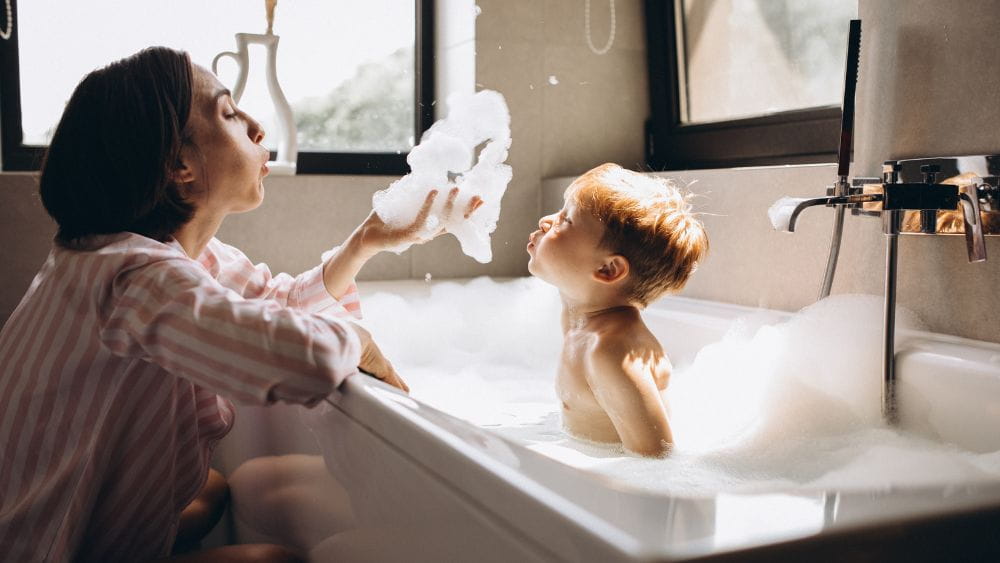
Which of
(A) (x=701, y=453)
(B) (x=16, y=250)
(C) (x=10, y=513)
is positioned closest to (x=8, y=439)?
(C) (x=10, y=513)

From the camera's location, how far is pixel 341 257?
56.4 inches

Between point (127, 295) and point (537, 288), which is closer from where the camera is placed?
point (127, 295)

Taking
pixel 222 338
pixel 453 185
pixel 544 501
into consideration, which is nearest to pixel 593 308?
pixel 453 185

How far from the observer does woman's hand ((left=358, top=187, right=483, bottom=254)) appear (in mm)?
1351

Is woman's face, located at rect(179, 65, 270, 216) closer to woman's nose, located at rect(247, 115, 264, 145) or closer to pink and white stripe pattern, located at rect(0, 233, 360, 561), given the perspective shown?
woman's nose, located at rect(247, 115, 264, 145)

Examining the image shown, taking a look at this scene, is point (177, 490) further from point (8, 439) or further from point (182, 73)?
point (182, 73)

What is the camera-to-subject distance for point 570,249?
1426 mm

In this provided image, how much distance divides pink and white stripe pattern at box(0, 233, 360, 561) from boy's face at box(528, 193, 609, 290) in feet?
1.73

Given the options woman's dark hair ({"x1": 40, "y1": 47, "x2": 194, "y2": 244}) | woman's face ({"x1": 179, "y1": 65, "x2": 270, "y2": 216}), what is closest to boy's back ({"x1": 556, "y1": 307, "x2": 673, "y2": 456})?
woman's face ({"x1": 179, "y1": 65, "x2": 270, "y2": 216})

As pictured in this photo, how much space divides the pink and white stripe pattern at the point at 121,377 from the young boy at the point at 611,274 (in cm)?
47

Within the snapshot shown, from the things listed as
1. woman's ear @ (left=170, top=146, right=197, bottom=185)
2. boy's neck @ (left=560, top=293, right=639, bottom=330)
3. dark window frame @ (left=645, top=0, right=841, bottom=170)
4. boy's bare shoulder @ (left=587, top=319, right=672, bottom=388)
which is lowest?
boy's bare shoulder @ (left=587, top=319, right=672, bottom=388)

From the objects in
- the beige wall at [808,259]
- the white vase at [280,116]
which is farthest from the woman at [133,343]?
the white vase at [280,116]

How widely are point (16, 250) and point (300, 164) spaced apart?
0.75m

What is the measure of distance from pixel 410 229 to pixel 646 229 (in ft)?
1.22
